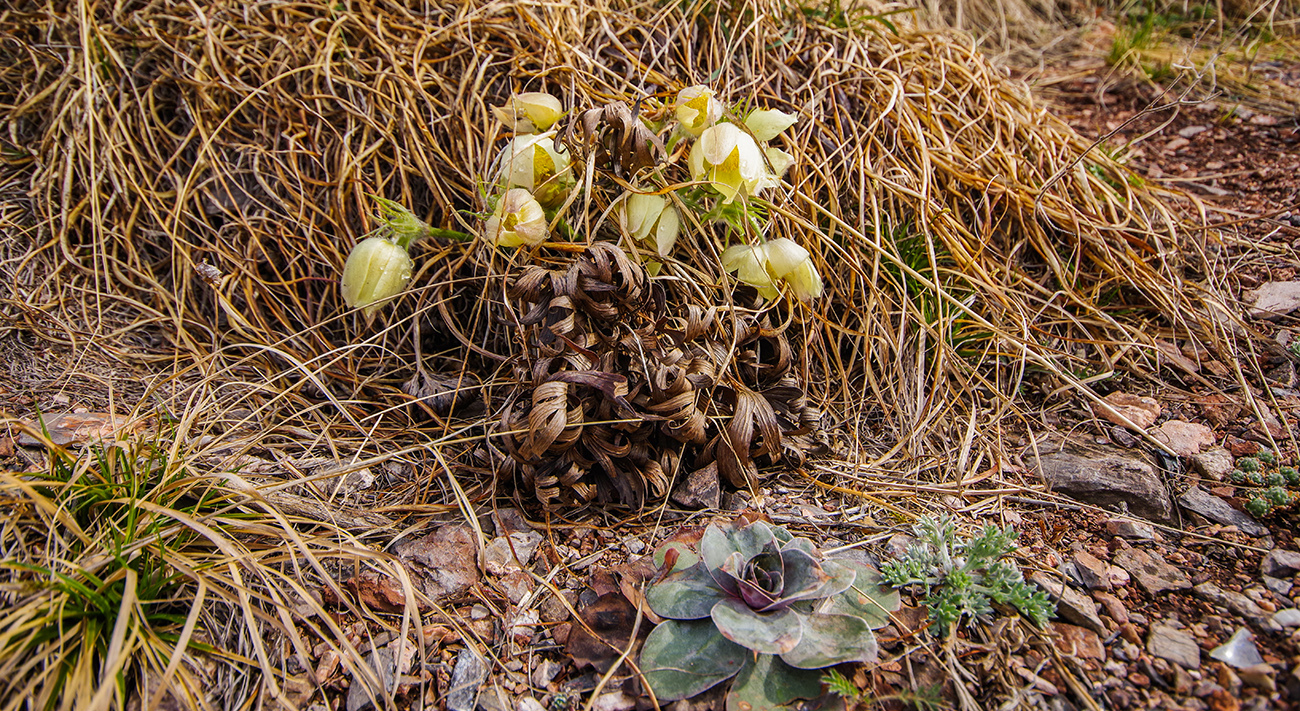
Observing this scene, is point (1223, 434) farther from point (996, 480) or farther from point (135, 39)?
point (135, 39)

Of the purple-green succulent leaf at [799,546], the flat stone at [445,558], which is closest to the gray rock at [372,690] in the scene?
the flat stone at [445,558]

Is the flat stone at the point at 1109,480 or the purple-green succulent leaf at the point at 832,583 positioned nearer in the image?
the purple-green succulent leaf at the point at 832,583

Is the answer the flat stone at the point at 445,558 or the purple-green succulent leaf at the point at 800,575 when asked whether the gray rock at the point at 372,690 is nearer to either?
the flat stone at the point at 445,558

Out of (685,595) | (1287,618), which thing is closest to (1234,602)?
(1287,618)

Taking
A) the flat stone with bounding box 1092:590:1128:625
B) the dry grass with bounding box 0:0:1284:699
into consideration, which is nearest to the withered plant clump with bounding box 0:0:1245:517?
the dry grass with bounding box 0:0:1284:699

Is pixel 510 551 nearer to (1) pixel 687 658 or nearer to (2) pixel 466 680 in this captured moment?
(2) pixel 466 680
